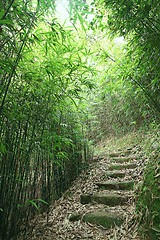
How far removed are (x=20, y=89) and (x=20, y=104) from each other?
0.52ft

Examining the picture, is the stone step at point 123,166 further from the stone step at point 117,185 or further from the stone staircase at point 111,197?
the stone step at point 117,185

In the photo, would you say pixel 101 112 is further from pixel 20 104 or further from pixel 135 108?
pixel 20 104

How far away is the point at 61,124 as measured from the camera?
5.87ft

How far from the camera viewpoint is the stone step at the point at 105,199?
5.91 ft

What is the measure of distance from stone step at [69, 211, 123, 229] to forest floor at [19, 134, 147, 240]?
3 cm

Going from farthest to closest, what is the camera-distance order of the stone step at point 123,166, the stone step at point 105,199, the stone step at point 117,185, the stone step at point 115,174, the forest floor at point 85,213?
the stone step at point 123,166, the stone step at point 115,174, the stone step at point 117,185, the stone step at point 105,199, the forest floor at point 85,213

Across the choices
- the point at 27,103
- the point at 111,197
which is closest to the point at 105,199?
the point at 111,197

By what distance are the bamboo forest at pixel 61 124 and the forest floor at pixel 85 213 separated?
1 centimetres

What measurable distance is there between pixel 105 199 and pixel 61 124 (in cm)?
119

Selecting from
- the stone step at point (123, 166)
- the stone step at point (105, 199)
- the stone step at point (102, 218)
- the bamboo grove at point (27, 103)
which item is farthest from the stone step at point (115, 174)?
the bamboo grove at point (27, 103)

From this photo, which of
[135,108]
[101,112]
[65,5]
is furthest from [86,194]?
[101,112]

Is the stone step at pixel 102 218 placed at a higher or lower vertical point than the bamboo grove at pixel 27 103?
lower

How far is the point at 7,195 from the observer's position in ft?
4.35

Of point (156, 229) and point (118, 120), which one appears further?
point (118, 120)
